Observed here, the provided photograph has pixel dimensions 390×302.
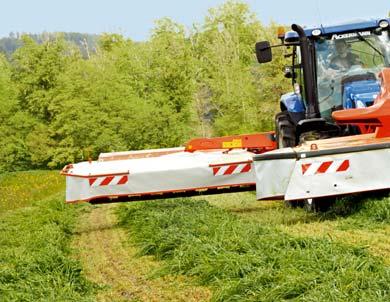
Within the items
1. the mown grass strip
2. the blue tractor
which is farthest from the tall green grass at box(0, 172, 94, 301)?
the blue tractor

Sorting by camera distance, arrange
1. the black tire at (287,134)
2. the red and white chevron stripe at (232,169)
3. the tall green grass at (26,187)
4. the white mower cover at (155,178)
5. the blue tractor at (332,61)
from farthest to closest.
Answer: the tall green grass at (26,187)
the black tire at (287,134)
the red and white chevron stripe at (232,169)
the white mower cover at (155,178)
the blue tractor at (332,61)

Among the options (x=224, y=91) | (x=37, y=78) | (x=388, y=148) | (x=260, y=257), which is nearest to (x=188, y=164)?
(x=388, y=148)

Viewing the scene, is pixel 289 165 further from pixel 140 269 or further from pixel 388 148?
pixel 140 269

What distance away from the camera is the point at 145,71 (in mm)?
44938

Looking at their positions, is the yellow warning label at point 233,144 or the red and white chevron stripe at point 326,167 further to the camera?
the yellow warning label at point 233,144

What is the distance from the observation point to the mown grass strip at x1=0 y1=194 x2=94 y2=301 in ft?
19.2

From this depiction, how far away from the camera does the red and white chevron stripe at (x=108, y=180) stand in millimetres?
10422

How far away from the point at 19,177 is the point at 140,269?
28.0 meters

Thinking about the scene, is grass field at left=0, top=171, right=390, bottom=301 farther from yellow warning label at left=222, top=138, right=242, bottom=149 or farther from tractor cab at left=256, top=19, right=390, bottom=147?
tractor cab at left=256, top=19, right=390, bottom=147

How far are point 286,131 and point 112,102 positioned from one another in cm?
2885

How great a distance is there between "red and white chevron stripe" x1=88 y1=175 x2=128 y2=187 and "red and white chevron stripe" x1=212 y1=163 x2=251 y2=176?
1322 mm

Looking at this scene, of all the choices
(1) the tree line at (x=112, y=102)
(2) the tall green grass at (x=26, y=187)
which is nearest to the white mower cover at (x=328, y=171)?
(2) the tall green grass at (x=26, y=187)

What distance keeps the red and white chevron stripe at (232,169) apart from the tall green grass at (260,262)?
1585 mm

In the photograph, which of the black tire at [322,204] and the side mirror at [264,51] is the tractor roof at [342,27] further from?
the black tire at [322,204]
